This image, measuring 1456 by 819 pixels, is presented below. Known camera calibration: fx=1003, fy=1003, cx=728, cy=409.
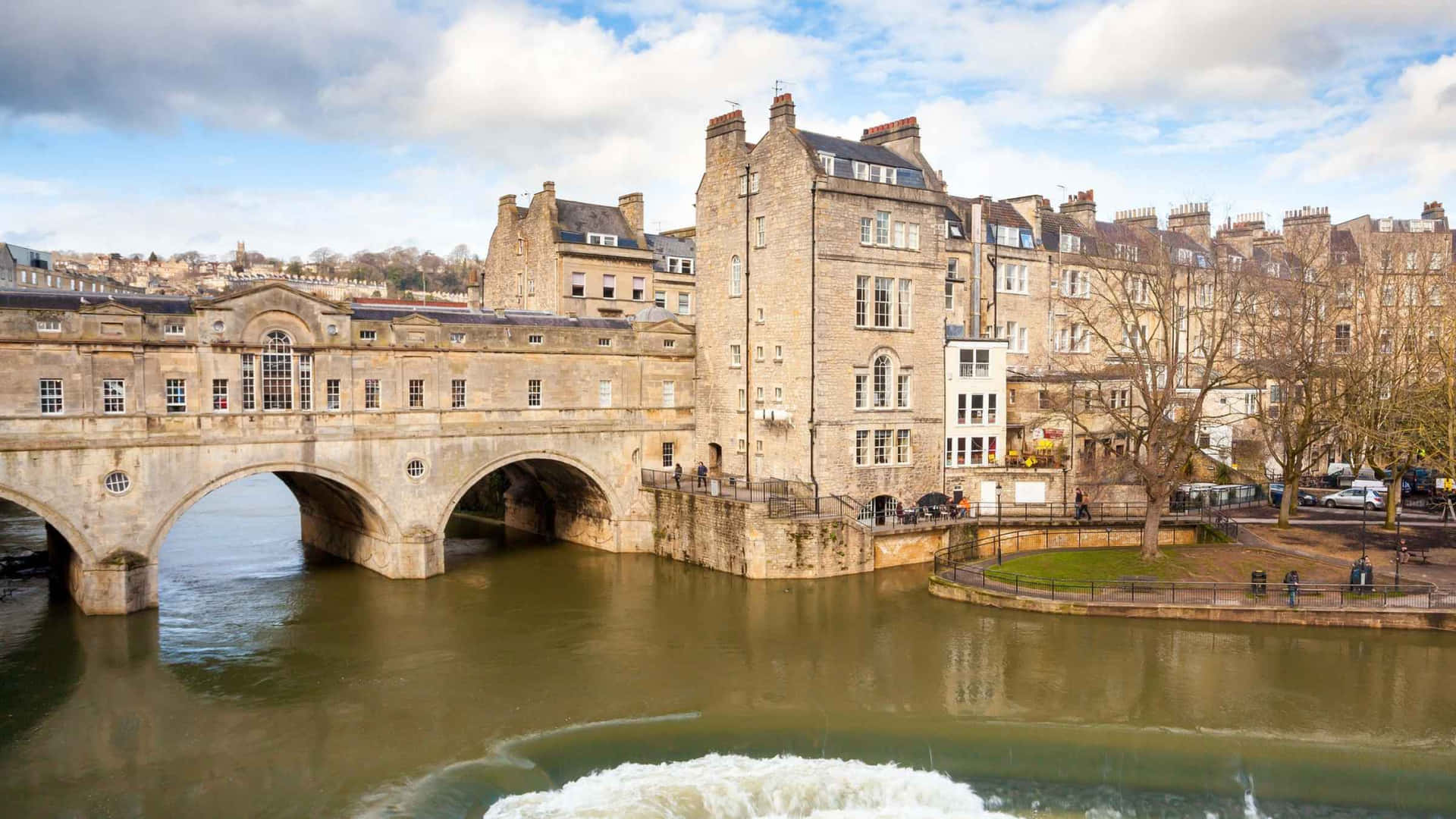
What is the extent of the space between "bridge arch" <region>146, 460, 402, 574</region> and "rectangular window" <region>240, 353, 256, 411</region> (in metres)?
1.91

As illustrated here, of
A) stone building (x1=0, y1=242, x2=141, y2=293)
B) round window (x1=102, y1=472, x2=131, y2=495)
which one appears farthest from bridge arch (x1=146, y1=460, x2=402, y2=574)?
stone building (x1=0, y1=242, x2=141, y2=293)

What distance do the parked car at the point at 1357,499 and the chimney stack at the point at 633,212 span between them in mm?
34851

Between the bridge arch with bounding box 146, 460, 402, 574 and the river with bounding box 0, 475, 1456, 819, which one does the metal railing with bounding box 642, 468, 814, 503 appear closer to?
the river with bounding box 0, 475, 1456, 819

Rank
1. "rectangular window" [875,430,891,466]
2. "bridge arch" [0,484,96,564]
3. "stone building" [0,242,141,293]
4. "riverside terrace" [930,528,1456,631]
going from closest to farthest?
"bridge arch" [0,484,96,564], "riverside terrace" [930,528,1456,631], "rectangular window" [875,430,891,466], "stone building" [0,242,141,293]

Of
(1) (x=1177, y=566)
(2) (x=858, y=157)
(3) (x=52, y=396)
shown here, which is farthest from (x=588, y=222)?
(1) (x=1177, y=566)

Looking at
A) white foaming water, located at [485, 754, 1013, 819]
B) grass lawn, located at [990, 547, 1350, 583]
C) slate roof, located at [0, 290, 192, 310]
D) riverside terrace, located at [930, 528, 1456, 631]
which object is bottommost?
white foaming water, located at [485, 754, 1013, 819]

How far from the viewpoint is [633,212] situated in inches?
2078

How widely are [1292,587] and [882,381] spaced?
1555cm

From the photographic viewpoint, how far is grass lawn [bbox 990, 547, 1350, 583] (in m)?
31.7

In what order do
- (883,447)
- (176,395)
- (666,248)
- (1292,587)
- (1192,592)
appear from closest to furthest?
(1292,587)
(1192,592)
(176,395)
(883,447)
(666,248)

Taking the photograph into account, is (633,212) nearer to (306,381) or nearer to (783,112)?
(783,112)

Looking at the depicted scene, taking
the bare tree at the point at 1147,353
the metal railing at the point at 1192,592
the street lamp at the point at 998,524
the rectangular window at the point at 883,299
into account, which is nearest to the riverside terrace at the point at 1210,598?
the metal railing at the point at 1192,592

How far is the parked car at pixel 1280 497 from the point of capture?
44625 mm

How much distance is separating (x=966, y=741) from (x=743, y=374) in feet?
67.4
